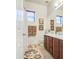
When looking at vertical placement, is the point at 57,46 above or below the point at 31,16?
below

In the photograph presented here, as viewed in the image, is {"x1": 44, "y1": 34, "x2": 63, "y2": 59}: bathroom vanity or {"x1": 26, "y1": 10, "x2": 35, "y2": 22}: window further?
{"x1": 26, "y1": 10, "x2": 35, "y2": 22}: window

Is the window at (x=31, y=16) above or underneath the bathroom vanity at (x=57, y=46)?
above

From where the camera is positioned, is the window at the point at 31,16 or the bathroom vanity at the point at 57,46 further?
the window at the point at 31,16

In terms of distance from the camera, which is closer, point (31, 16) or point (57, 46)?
point (57, 46)

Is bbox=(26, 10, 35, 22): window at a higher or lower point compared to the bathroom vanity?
higher
